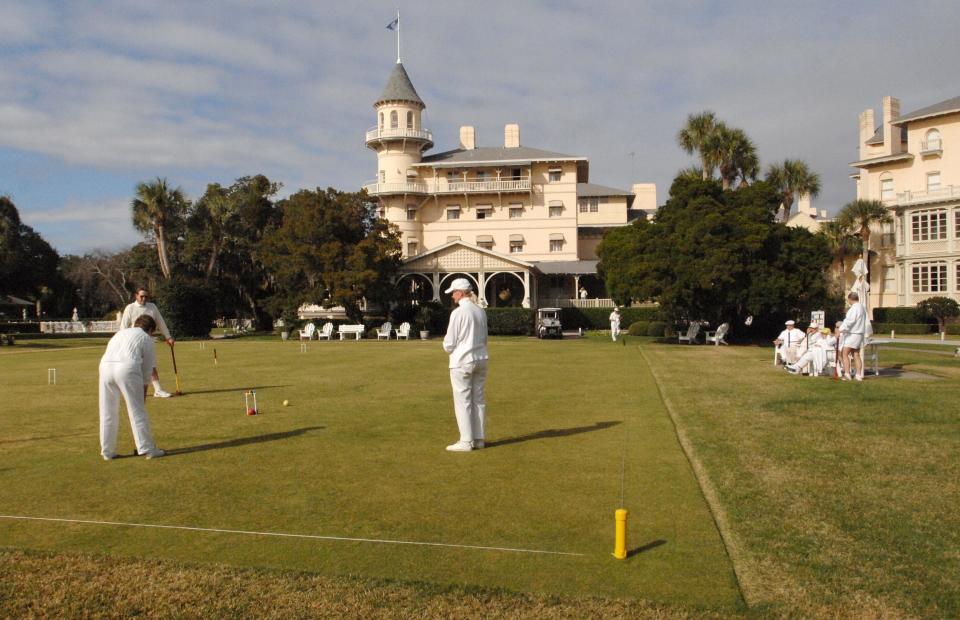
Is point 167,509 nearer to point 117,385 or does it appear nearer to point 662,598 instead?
point 117,385

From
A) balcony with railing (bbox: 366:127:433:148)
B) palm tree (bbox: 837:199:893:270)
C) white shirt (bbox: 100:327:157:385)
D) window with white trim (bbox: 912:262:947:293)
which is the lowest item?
white shirt (bbox: 100:327:157:385)

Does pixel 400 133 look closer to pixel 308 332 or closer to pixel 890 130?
pixel 308 332

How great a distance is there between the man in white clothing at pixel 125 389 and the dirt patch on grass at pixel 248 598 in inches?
132

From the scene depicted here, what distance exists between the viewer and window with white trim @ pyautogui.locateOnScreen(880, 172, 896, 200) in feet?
174

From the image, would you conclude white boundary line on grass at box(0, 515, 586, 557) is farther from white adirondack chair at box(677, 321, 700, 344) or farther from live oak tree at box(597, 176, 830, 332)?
white adirondack chair at box(677, 321, 700, 344)

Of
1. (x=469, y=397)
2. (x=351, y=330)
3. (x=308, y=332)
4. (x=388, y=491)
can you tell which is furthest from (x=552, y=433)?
(x=308, y=332)

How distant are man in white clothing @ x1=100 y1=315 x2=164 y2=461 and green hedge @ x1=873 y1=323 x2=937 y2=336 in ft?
143

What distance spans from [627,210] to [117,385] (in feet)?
191

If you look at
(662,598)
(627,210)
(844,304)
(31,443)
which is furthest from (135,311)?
(627,210)

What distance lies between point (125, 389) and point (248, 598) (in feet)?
14.7

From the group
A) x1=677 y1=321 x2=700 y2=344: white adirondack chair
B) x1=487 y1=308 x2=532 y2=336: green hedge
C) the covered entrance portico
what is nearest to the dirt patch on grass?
x1=677 y1=321 x2=700 y2=344: white adirondack chair

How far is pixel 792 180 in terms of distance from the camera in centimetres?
5259

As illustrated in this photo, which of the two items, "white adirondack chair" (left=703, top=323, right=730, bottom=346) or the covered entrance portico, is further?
the covered entrance portico

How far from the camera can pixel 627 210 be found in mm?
63562
